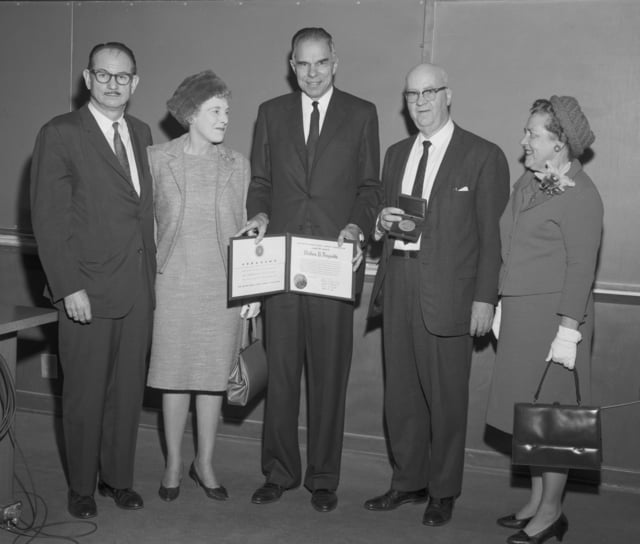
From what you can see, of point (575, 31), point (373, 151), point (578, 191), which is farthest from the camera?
point (575, 31)

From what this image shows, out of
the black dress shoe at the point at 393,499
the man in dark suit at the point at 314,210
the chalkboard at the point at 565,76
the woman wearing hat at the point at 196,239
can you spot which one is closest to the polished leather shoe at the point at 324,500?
the man in dark suit at the point at 314,210

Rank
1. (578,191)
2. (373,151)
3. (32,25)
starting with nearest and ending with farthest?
(578,191)
(373,151)
(32,25)

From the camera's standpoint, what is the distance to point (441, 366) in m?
3.97

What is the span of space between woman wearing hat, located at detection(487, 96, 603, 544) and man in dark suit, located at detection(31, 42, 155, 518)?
5.40 ft

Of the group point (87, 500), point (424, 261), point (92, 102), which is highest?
point (92, 102)

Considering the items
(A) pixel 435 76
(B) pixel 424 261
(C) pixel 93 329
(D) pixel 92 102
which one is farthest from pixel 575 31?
(C) pixel 93 329

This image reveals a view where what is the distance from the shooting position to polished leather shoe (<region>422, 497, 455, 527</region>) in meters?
4.00

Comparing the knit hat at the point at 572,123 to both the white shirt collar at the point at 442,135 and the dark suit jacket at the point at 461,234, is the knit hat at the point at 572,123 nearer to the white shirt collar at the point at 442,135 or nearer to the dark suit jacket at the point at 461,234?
the dark suit jacket at the point at 461,234

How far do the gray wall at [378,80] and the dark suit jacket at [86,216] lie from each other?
1403mm

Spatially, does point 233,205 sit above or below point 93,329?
above

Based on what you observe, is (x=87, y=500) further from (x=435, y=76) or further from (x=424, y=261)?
(x=435, y=76)

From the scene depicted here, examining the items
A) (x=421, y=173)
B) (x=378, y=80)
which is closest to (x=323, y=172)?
(x=421, y=173)

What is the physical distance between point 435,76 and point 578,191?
32.6 inches

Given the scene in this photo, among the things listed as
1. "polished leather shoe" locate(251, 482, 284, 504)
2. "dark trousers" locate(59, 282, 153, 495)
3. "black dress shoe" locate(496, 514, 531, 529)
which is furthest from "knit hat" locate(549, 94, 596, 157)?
"polished leather shoe" locate(251, 482, 284, 504)
